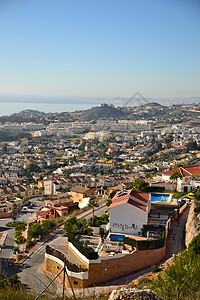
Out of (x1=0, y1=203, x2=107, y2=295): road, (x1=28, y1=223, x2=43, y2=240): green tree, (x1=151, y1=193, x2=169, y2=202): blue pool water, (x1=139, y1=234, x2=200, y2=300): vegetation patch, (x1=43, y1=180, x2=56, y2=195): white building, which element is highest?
(x1=139, y1=234, x2=200, y2=300): vegetation patch

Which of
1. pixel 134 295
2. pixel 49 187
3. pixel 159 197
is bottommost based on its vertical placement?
pixel 49 187

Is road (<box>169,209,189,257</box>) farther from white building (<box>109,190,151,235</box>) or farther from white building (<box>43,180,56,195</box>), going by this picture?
white building (<box>43,180,56,195</box>)

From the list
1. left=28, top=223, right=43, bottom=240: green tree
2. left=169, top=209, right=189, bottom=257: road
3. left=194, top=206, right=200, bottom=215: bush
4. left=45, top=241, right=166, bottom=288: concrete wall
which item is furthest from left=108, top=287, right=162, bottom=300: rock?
left=28, top=223, right=43, bottom=240: green tree

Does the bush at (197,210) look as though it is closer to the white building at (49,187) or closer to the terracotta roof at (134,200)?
the terracotta roof at (134,200)

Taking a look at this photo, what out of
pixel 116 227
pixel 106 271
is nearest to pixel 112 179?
pixel 116 227

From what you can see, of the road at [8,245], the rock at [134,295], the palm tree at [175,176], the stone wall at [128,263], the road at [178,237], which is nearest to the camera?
the rock at [134,295]

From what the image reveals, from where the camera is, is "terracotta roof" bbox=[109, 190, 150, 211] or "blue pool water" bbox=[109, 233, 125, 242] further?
"terracotta roof" bbox=[109, 190, 150, 211]

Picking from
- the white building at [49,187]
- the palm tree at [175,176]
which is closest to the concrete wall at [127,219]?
the palm tree at [175,176]

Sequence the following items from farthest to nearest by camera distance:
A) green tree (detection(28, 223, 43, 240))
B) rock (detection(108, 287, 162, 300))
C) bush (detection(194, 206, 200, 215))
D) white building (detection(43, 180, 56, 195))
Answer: white building (detection(43, 180, 56, 195)) → green tree (detection(28, 223, 43, 240)) → bush (detection(194, 206, 200, 215)) → rock (detection(108, 287, 162, 300))

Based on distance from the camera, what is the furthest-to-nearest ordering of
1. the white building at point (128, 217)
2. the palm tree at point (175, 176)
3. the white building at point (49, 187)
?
the white building at point (49, 187), the palm tree at point (175, 176), the white building at point (128, 217)

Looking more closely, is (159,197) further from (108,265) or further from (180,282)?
(180,282)

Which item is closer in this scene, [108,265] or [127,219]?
[108,265]

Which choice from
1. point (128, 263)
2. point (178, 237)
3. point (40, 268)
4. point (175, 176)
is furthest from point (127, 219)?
point (175, 176)
